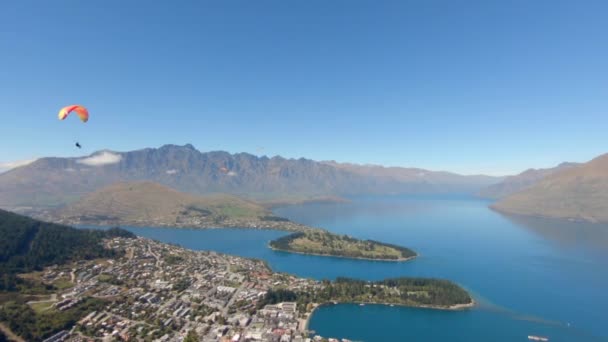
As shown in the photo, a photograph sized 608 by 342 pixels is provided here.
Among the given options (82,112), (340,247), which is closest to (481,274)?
(340,247)

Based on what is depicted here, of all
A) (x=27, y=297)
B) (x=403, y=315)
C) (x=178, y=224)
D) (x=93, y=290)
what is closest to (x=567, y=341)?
(x=403, y=315)

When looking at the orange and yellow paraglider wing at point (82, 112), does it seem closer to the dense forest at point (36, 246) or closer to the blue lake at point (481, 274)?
the blue lake at point (481, 274)

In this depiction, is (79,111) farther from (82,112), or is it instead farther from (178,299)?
(178,299)

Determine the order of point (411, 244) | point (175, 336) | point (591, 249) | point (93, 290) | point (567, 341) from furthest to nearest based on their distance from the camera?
point (411, 244) → point (591, 249) → point (93, 290) → point (567, 341) → point (175, 336)

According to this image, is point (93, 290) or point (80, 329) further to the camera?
point (93, 290)

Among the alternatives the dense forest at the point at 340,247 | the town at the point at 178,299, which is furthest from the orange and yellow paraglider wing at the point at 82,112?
the dense forest at the point at 340,247

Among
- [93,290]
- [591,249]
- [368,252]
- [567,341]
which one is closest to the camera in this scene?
[567,341]

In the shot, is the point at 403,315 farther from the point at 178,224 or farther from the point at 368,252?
the point at 178,224
